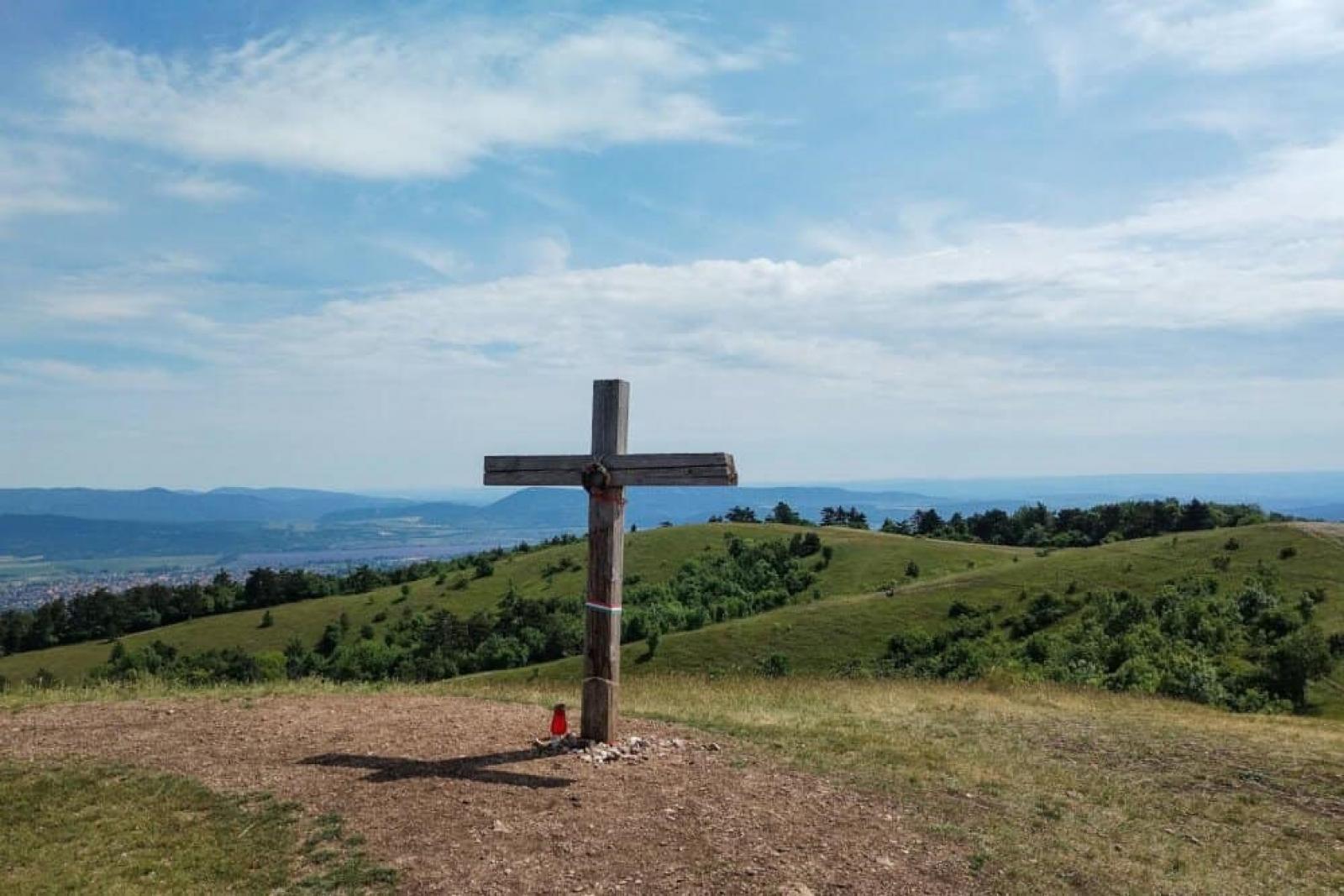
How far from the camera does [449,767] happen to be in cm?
1038

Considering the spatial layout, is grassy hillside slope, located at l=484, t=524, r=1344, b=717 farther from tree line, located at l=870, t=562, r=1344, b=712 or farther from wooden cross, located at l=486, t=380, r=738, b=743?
wooden cross, located at l=486, t=380, r=738, b=743

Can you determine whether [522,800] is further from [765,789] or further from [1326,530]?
[1326,530]

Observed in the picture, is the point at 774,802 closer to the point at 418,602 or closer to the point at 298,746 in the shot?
the point at 298,746

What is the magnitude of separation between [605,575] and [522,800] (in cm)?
283

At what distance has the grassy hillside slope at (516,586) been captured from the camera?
88250 mm

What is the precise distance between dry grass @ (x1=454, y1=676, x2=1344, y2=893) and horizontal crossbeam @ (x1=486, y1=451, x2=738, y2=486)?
3.84 meters

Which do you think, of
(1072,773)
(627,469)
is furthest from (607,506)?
(1072,773)

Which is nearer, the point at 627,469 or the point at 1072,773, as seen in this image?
the point at 627,469

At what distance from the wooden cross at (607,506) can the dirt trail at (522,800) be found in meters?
0.92

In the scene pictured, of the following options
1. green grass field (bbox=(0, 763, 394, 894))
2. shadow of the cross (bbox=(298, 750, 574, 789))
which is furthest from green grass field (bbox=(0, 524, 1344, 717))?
green grass field (bbox=(0, 763, 394, 894))

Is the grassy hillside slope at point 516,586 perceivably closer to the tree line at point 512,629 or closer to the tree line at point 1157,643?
the tree line at point 512,629

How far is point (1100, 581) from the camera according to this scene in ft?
227

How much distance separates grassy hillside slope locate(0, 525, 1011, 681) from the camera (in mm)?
88250

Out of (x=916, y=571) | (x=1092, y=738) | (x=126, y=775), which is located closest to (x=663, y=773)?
(x=126, y=775)
